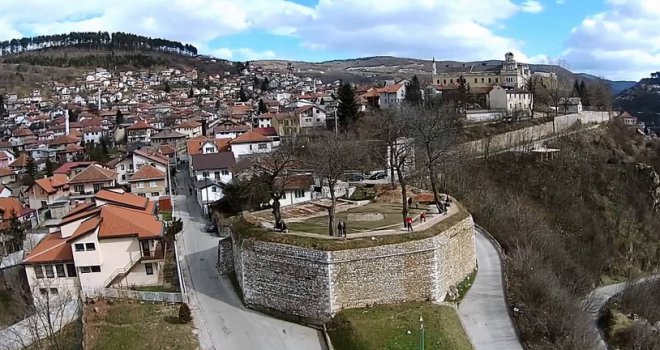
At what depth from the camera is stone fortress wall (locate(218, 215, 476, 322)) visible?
20484 millimetres

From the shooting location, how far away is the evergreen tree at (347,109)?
51.3 m

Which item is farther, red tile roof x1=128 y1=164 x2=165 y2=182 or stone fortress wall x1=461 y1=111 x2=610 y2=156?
stone fortress wall x1=461 y1=111 x2=610 y2=156

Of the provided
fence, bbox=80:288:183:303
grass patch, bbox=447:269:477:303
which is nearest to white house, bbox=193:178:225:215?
fence, bbox=80:288:183:303

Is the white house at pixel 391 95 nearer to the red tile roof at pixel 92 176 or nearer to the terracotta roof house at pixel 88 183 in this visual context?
the red tile roof at pixel 92 176

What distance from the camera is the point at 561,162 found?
47938 mm

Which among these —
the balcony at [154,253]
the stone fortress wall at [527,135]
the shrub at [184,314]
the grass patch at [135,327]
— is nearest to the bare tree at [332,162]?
the shrub at [184,314]

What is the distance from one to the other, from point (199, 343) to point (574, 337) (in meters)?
12.7

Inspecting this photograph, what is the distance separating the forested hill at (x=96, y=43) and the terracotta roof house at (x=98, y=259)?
14937 cm

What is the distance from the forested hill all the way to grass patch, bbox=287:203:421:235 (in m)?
152

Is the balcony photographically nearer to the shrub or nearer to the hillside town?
the hillside town

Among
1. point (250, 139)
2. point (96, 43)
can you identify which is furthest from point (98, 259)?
point (96, 43)

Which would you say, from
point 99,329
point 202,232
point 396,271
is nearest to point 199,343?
point 99,329

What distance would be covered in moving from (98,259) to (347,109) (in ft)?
103

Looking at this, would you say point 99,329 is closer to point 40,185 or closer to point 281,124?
point 40,185
